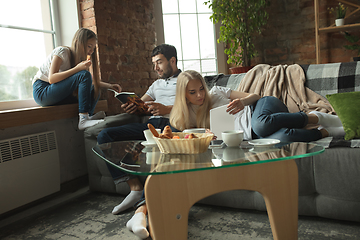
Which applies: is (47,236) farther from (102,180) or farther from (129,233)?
(102,180)

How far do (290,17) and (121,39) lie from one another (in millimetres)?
2061

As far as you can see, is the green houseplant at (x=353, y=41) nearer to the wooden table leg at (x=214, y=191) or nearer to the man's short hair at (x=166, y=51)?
the man's short hair at (x=166, y=51)

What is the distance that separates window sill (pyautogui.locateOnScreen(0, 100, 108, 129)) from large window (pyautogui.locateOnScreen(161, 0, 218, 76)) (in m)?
1.57

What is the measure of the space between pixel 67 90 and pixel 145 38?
52.2 inches

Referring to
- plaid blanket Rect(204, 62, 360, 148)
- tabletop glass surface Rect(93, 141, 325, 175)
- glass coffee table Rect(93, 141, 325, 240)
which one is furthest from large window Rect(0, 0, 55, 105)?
plaid blanket Rect(204, 62, 360, 148)

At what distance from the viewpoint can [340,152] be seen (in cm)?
142

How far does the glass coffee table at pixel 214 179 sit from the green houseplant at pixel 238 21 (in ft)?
7.85

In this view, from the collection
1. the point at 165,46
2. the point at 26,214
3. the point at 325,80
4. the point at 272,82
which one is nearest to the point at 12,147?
the point at 26,214

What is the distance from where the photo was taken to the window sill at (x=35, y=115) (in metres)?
1.93

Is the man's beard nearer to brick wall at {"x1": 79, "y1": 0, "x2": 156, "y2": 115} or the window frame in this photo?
brick wall at {"x1": 79, "y1": 0, "x2": 156, "y2": 115}

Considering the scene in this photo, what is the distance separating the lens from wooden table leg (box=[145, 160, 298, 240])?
98cm

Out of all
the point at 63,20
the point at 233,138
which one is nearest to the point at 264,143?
the point at 233,138

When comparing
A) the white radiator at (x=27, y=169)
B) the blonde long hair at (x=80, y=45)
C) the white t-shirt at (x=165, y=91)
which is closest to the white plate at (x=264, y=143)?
the white t-shirt at (x=165, y=91)

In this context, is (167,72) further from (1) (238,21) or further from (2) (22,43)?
(1) (238,21)
